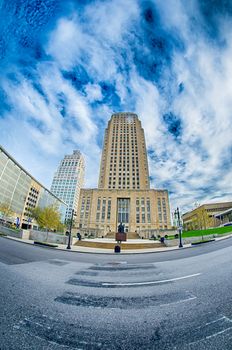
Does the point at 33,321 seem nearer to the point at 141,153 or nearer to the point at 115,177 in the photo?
the point at 115,177

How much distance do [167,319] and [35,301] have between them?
123 inches

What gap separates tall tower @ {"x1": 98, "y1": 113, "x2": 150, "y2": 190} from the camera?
298ft

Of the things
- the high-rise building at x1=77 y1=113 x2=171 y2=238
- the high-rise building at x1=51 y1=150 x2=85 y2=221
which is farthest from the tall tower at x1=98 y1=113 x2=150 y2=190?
the high-rise building at x1=51 y1=150 x2=85 y2=221

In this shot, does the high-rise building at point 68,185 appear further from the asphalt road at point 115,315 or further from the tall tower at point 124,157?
the asphalt road at point 115,315

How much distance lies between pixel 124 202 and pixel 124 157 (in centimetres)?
3407

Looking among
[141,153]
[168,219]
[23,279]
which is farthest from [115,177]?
[23,279]

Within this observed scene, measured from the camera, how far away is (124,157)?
99125 mm

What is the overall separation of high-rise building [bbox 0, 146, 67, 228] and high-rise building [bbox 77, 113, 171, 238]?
55.2 ft

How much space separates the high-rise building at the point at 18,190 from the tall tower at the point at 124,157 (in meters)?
35.9

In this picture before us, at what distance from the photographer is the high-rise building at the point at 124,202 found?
6988 centimetres

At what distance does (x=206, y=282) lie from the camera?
5.18 m

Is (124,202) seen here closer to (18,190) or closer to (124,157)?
(124,157)

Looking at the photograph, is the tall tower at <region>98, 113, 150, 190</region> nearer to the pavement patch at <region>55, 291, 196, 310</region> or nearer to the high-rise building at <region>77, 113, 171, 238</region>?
the high-rise building at <region>77, 113, 171, 238</region>

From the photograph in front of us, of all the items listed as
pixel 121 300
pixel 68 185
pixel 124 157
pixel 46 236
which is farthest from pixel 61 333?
pixel 68 185
